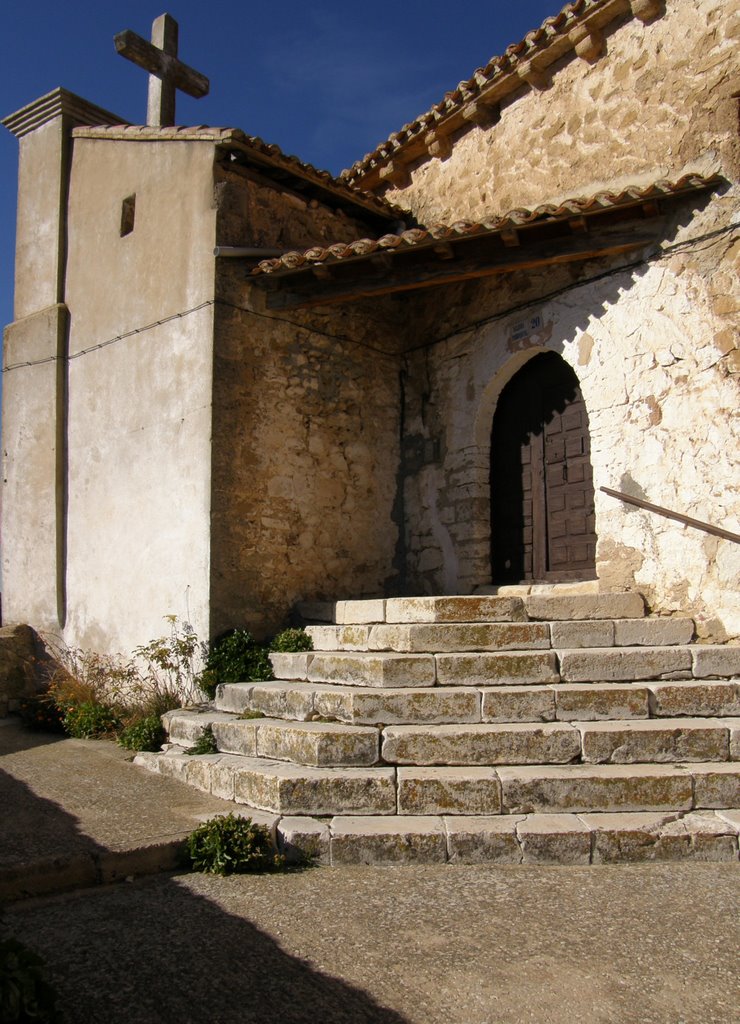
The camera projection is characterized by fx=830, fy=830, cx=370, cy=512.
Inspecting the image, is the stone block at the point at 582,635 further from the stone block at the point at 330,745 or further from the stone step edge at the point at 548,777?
the stone block at the point at 330,745

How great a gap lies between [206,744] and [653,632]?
10.9 feet

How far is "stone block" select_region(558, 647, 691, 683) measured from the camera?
5.56 metres

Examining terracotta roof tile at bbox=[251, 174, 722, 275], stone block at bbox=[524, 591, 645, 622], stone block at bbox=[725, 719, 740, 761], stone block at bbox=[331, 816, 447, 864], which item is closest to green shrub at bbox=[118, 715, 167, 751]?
stone block at bbox=[331, 816, 447, 864]

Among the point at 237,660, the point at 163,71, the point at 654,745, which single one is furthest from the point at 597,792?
the point at 163,71

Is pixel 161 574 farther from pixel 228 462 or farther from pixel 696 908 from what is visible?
pixel 696 908

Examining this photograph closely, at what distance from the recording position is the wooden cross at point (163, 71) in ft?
30.2

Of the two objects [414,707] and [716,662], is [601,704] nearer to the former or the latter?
[716,662]

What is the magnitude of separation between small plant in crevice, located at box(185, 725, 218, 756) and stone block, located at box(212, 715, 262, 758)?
34 millimetres

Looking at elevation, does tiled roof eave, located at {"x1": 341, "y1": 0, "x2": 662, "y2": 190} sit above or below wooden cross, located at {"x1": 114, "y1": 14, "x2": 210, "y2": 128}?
below

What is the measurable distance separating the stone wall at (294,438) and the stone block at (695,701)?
3454 millimetres

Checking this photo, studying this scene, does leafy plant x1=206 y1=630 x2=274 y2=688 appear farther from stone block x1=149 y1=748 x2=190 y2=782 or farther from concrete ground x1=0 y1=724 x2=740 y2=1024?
concrete ground x1=0 y1=724 x2=740 y2=1024

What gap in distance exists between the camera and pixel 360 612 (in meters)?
6.75

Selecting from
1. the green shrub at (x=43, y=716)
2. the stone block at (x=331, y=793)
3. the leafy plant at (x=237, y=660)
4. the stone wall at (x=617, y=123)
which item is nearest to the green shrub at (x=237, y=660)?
the leafy plant at (x=237, y=660)

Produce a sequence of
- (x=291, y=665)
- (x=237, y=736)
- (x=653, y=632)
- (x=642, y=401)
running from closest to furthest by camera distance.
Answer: (x=237, y=736), (x=653, y=632), (x=291, y=665), (x=642, y=401)
